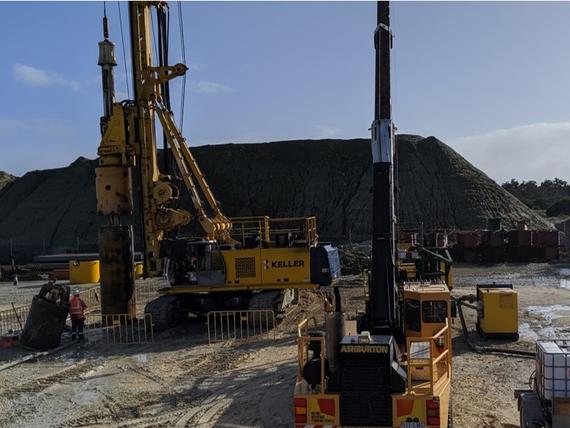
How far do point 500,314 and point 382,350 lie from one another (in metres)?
8.24

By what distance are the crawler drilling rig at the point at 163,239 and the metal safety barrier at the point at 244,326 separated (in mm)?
336

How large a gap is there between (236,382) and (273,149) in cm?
5079

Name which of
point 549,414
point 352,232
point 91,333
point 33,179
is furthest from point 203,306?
point 33,179

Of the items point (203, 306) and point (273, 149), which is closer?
point (203, 306)

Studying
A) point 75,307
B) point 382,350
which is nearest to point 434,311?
point 382,350

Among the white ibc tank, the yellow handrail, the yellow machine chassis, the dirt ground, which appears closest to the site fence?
the dirt ground

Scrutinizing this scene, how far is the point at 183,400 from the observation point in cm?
1028

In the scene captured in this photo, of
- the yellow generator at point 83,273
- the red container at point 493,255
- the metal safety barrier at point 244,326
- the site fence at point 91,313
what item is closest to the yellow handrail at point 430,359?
the metal safety barrier at point 244,326

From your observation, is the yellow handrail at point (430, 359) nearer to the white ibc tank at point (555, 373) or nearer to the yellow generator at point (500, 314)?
the white ibc tank at point (555, 373)

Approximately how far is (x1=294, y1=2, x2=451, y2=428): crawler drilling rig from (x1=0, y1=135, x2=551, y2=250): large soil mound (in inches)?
1477

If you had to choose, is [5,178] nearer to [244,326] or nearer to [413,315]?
[244,326]

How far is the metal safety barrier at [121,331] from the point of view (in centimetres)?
1581

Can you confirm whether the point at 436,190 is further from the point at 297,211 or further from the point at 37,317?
the point at 37,317

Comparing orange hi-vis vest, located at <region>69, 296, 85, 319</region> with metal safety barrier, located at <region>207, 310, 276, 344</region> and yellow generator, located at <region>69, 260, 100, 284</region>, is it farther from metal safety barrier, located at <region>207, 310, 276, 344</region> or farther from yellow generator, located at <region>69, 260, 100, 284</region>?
yellow generator, located at <region>69, 260, 100, 284</region>
